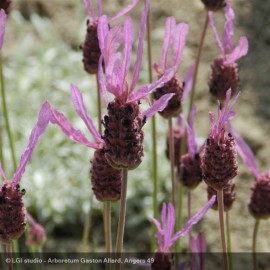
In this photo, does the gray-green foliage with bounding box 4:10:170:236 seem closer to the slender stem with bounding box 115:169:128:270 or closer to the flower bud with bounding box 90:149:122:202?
the flower bud with bounding box 90:149:122:202

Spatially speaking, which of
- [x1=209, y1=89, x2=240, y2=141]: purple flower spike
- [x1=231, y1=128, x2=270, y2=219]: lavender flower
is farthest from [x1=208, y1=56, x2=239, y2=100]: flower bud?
[x1=209, y1=89, x2=240, y2=141]: purple flower spike

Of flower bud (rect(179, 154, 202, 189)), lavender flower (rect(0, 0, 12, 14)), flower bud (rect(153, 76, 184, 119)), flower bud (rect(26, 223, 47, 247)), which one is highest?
lavender flower (rect(0, 0, 12, 14))

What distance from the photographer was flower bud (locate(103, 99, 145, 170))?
3.43ft

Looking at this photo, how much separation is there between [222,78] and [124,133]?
2.07 ft

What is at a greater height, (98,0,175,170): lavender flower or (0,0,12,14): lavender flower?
(0,0,12,14): lavender flower

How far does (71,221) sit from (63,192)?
0.15 meters

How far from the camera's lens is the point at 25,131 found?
A: 327cm

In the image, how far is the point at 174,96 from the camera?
1.51 metres

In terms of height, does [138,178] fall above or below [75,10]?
below

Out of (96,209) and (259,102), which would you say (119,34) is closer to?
(96,209)

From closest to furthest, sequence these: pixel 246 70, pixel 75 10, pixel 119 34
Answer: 1. pixel 119 34
2. pixel 246 70
3. pixel 75 10

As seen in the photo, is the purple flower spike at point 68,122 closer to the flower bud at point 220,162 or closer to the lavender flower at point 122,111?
the lavender flower at point 122,111

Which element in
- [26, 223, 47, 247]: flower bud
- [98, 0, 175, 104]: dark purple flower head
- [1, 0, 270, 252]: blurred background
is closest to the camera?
[98, 0, 175, 104]: dark purple flower head

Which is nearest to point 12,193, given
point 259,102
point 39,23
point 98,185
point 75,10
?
point 98,185
